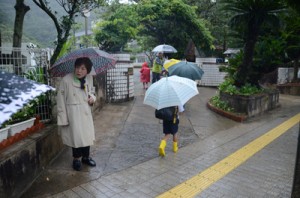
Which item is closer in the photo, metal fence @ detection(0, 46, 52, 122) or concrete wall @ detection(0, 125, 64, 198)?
concrete wall @ detection(0, 125, 64, 198)

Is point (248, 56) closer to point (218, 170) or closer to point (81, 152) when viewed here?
point (218, 170)

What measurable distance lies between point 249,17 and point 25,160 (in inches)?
295

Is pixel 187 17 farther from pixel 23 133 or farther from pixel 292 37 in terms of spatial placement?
pixel 23 133

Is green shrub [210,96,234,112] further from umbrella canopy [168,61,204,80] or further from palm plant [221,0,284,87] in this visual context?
umbrella canopy [168,61,204,80]

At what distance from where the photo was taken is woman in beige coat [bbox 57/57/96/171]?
170 inches

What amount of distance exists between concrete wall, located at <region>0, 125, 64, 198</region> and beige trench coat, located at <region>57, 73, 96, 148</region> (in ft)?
1.45

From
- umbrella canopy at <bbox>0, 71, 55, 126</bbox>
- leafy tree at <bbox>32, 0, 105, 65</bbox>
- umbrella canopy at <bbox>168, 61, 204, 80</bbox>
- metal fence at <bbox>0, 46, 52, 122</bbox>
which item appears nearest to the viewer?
umbrella canopy at <bbox>0, 71, 55, 126</bbox>

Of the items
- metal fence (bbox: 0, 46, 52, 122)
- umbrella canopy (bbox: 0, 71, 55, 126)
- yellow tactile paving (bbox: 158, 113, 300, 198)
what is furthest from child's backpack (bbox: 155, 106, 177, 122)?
umbrella canopy (bbox: 0, 71, 55, 126)

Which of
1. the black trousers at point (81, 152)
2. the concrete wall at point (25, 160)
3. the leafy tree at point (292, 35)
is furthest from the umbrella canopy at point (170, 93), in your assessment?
the leafy tree at point (292, 35)

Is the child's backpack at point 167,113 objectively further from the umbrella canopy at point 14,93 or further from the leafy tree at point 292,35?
the leafy tree at point 292,35

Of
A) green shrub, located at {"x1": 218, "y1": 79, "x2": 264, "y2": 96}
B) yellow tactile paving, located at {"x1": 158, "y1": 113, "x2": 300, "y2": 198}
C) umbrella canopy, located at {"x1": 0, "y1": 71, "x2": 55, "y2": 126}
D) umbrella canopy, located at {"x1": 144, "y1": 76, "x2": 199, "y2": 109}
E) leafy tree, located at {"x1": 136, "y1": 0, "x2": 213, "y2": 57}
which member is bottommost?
yellow tactile paving, located at {"x1": 158, "y1": 113, "x2": 300, "y2": 198}

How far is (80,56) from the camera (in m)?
4.21

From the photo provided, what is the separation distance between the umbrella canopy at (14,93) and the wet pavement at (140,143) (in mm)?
2170

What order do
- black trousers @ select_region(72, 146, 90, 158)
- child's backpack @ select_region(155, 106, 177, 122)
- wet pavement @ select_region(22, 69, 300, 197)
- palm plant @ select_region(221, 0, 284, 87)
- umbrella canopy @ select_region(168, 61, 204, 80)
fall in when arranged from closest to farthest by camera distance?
wet pavement @ select_region(22, 69, 300, 197) → black trousers @ select_region(72, 146, 90, 158) → child's backpack @ select_region(155, 106, 177, 122) → umbrella canopy @ select_region(168, 61, 204, 80) → palm plant @ select_region(221, 0, 284, 87)
